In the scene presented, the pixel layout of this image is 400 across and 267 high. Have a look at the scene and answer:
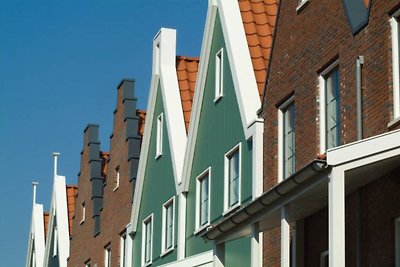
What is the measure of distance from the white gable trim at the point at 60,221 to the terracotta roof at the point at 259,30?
19163 millimetres

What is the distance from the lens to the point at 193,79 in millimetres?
35781

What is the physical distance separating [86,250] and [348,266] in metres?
23.3

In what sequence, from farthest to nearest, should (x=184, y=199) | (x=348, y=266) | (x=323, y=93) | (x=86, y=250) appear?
(x=86, y=250), (x=184, y=199), (x=323, y=93), (x=348, y=266)

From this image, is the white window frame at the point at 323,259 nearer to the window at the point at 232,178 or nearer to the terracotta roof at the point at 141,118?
the window at the point at 232,178

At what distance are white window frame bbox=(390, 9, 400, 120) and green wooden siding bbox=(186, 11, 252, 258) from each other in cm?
707

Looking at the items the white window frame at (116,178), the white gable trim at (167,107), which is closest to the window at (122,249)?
the white gable trim at (167,107)

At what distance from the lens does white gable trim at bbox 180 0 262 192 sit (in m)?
27.5

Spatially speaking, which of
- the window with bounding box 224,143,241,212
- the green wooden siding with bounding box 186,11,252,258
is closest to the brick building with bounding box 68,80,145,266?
the green wooden siding with bounding box 186,11,252,258

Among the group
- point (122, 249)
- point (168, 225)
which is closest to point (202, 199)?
point (168, 225)

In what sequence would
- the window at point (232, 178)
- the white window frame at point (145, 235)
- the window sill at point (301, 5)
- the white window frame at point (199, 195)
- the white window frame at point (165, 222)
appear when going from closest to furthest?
the window sill at point (301, 5), the window at point (232, 178), the white window frame at point (199, 195), the white window frame at point (165, 222), the white window frame at point (145, 235)

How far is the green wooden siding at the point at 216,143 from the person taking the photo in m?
27.8

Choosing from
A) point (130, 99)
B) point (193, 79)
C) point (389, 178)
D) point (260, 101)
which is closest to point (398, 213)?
point (389, 178)

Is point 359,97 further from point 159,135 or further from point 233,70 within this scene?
point 159,135

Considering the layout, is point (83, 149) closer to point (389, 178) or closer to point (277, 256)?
point (277, 256)
